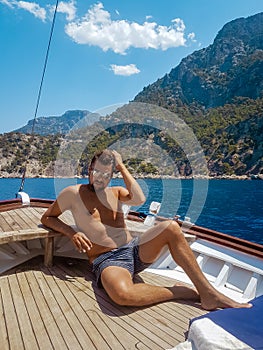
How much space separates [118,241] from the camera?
8.29ft

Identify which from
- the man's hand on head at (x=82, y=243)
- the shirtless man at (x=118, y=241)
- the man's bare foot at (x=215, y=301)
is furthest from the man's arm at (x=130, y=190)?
the man's bare foot at (x=215, y=301)

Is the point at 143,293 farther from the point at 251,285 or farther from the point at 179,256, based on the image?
the point at 251,285

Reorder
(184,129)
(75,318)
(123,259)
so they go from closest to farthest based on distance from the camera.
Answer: (75,318)
(123,259)
(184,129)

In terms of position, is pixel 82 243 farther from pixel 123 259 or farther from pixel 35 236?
pixel 35 236

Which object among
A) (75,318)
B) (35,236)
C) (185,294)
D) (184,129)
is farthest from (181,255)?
(184,129)

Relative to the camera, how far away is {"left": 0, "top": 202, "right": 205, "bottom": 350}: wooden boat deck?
5.86 feet

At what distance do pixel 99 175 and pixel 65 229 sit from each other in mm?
556

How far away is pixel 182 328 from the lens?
6.42 feet

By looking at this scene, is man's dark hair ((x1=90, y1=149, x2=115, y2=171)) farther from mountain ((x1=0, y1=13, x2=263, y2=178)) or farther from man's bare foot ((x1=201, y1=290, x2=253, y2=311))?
man's bare foot ((x1=201, y1=290, x2=253, y2=311))

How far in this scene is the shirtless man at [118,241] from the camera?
2152 millimetres

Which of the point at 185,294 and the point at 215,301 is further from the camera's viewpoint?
the point at 185,294

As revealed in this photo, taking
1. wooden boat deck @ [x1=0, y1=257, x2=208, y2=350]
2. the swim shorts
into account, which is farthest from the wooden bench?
the swim shorts

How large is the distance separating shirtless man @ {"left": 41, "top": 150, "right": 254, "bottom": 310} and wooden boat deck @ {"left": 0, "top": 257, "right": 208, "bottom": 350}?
0.39ft

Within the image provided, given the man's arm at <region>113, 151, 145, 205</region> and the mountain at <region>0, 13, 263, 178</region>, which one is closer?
the man's arm at <region>113, 151, 145, 205</region>
